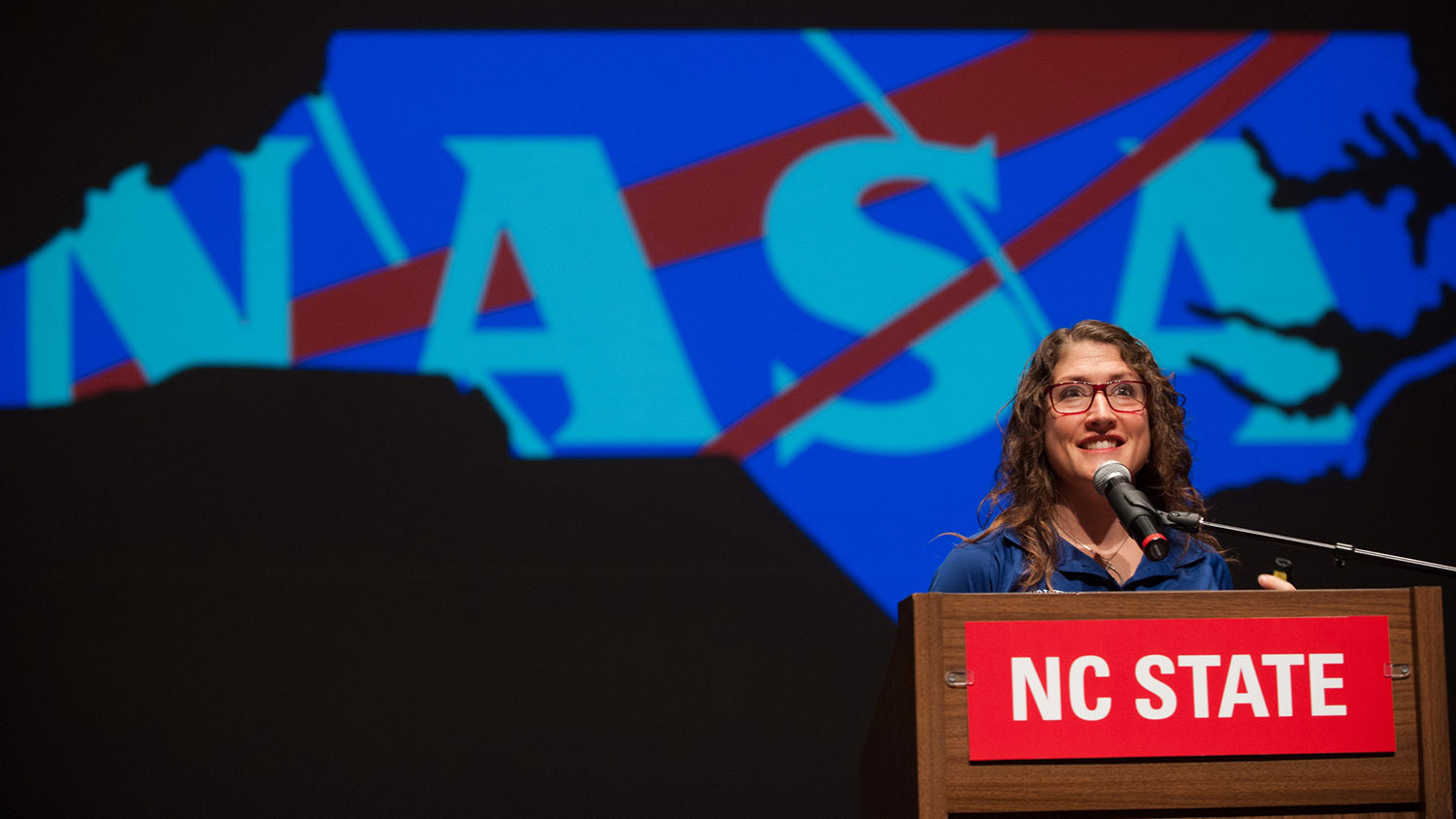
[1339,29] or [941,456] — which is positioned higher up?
[1339,29]

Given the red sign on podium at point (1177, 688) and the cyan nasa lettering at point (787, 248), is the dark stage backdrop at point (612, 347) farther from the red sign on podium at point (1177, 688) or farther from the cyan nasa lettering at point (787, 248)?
the red sign on podium at point (1177, 688)

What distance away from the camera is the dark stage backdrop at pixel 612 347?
326 centimetres

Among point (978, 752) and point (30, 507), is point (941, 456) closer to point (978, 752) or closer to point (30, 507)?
point (978, 752)

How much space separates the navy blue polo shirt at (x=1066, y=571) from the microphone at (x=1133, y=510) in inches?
13.3

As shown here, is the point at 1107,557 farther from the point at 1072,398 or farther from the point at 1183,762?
the point at 1183,762

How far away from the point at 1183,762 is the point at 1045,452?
0.74 meters

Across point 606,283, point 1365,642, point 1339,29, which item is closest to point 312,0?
point 606,283

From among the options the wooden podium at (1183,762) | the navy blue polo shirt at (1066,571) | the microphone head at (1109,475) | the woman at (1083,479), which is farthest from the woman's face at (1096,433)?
the wooden podium at (1183,762)

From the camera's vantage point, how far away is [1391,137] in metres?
3.41

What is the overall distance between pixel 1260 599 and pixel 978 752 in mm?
338

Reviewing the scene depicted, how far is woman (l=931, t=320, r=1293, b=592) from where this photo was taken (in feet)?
5.81

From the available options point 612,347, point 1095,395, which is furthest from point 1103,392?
point 612,347

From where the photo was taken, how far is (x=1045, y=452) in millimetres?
1888

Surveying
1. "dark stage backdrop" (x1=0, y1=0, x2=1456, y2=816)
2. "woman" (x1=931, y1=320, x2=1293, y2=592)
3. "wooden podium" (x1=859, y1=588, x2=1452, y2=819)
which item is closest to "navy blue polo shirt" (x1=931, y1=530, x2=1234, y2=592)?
"woman" (x1=931, y1=320, x2=1293, y2=592)
